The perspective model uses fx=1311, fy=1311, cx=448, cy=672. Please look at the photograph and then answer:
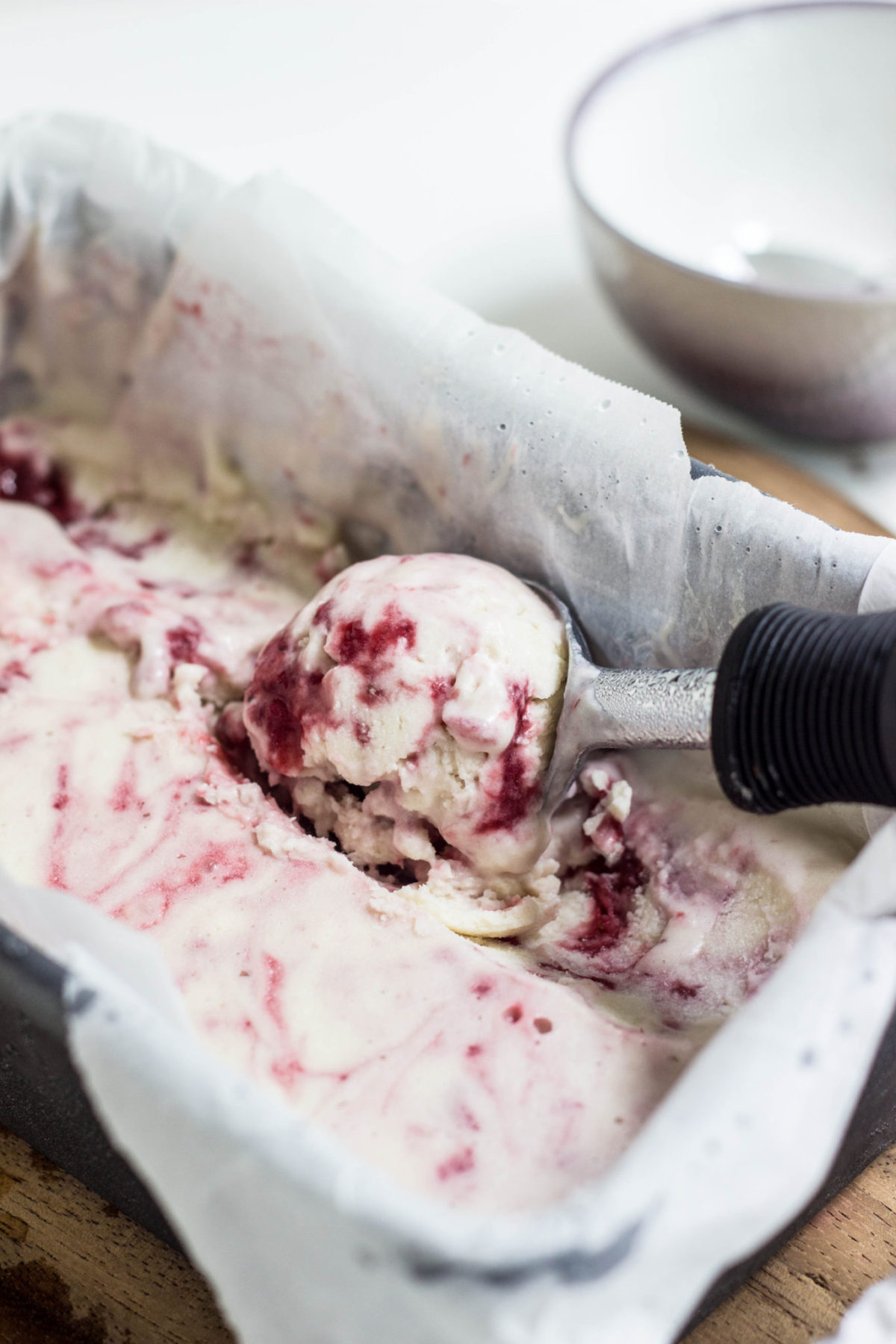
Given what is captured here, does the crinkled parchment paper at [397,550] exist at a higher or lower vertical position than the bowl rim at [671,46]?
lower

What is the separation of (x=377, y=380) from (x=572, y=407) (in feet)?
0.59

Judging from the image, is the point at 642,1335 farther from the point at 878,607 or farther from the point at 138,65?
the point at 138,65

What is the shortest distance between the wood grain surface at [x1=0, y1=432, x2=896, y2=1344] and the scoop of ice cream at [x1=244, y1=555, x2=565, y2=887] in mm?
299

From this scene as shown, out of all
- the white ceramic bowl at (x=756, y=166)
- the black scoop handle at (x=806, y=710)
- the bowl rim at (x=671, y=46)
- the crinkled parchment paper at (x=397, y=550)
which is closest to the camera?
the crinkled parchment paper at (x=397, y=550)

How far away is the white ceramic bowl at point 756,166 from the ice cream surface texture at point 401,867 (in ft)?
1.71

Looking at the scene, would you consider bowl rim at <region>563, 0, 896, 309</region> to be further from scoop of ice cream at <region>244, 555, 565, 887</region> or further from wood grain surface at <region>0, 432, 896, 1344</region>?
wood grain surface at <region>0, 432, 896, 1344</region>

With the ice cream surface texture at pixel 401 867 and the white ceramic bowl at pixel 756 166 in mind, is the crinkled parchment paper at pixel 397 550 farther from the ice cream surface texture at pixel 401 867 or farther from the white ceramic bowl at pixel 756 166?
the white ceramic bowl at pixel 756 166

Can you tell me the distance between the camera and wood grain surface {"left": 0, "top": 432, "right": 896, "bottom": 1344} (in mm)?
833

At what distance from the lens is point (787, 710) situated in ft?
2.48

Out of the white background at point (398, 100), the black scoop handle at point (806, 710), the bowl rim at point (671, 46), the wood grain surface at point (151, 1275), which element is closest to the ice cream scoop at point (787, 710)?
the black scoop handle at point (806, 710)

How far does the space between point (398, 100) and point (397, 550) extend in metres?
1.12

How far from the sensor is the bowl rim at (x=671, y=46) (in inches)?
47.4

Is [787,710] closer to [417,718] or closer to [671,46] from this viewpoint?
Result: [417,718]

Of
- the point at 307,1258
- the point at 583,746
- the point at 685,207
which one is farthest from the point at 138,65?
the point at 307,1258
